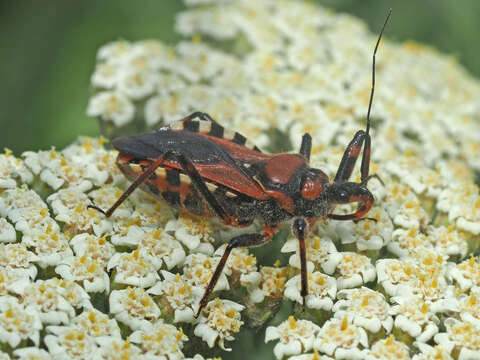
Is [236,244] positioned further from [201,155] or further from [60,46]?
[60,46]

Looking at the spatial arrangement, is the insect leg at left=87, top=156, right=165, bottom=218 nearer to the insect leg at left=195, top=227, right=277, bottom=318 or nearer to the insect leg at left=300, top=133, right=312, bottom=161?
the insect leg at left=195, top=227, right=277, bottom=318

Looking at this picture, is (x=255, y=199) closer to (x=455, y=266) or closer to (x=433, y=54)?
(x=455, y=266)

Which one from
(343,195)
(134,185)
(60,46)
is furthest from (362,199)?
(60,46)

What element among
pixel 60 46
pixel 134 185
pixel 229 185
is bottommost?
pixel 134 185

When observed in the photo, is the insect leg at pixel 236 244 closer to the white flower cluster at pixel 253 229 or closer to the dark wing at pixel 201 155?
the white flower cluster at pixel 253 229

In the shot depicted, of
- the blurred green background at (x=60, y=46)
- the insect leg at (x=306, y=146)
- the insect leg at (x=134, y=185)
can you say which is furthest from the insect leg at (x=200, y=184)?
the blurred green background at (x=60, y=46)

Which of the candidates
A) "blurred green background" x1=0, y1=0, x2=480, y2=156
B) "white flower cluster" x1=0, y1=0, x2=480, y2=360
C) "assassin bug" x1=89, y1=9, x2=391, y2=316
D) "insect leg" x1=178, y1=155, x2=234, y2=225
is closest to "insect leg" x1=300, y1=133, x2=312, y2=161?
"white flower cluster" x1=0, y1=0, x2=480, y2=360
